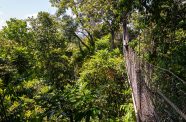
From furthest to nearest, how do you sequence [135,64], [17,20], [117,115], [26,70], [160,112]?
[17,20]
[26,70]
[117,115]
[135,64]
[160,112]

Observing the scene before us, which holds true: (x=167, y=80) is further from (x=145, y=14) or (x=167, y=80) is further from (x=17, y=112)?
(x=17, y=112)

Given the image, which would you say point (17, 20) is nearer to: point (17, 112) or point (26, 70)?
point (26, 70)

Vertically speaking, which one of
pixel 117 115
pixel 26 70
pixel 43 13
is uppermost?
pixel 43 13

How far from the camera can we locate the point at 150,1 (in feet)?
21.4

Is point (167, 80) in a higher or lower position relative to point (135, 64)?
lower

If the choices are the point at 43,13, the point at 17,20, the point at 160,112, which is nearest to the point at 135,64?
the point at 160,112

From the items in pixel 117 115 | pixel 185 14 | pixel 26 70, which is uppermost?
pixel 185 14

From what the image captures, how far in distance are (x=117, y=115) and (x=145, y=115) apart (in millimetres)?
5737

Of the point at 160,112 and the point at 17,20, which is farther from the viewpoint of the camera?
the point at 17,20

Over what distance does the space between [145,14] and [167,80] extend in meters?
3.74

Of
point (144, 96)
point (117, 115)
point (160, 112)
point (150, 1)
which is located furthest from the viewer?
point (117, 115)

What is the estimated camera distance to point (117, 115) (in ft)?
29.9

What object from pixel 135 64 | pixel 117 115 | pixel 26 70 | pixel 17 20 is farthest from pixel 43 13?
pixel 135 64

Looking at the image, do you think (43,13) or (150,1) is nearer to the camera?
(150,1)
